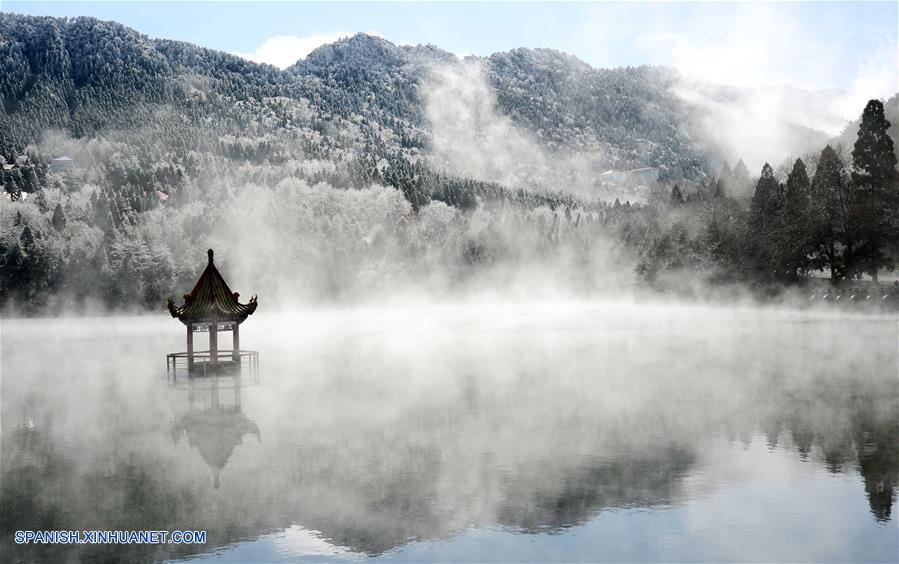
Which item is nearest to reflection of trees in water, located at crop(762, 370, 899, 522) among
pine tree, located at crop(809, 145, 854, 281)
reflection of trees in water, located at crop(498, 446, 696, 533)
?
reflection of trees in water, located at crop(498, 446, 696, 533)

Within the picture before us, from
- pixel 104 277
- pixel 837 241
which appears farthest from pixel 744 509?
pixel 104 277

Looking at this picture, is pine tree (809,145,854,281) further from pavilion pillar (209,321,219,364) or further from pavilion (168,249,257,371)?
pavilion pillar (209,321,219,364)

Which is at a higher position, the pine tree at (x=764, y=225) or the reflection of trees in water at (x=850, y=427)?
the pine tree at (x=764, y=225)

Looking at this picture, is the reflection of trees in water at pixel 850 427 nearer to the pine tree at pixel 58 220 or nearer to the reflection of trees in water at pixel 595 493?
the reflection of trees in water at pixel 595 493

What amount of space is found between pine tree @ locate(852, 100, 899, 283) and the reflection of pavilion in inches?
2416

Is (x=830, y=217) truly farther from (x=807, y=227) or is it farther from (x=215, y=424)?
(x=215, y=424)

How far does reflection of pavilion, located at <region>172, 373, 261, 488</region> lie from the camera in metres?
27.5

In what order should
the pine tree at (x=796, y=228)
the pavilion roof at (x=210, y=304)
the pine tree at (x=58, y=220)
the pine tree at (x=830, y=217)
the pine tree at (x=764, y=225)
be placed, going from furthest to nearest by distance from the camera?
the pine tree at (x=58, y=220)
the pine tree at (x=764, y=225)
the pine tree at (x=796, y=228)
the pine tree at (x=830, y=217)
the pavilion roof at (x=210, y=304)

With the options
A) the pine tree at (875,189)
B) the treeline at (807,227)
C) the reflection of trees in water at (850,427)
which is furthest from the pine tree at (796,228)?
the reflection of trees in water at (850,427)

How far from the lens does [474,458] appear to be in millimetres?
26109

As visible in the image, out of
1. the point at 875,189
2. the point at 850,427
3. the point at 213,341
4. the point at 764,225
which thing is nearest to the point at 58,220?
the point at 764,225

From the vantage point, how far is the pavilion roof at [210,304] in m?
44.7

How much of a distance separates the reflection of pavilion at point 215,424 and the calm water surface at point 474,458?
0.50ft

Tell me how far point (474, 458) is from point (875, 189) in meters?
71.3
